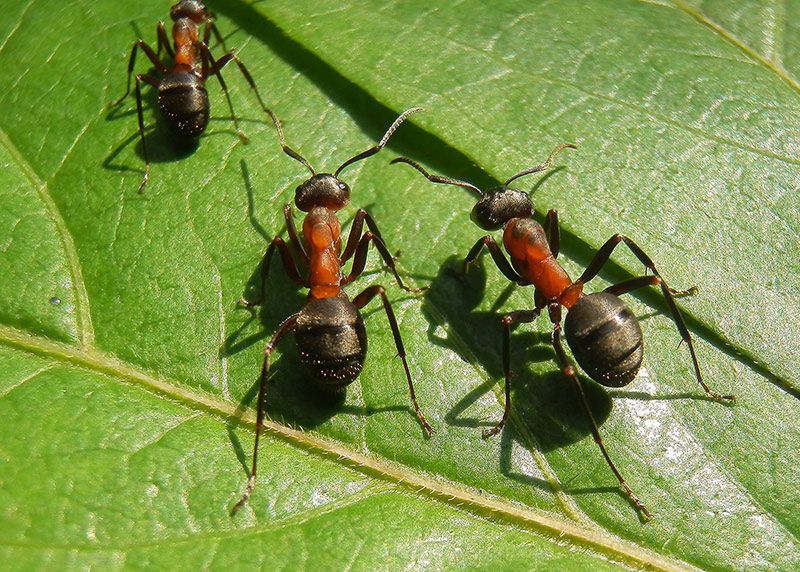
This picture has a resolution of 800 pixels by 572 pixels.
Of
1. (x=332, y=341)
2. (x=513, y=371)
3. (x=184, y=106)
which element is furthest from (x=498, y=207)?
(x=184, y=106)

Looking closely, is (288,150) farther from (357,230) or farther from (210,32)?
(210,32)

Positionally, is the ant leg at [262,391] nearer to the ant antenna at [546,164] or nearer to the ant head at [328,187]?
the ant head at [328,187]

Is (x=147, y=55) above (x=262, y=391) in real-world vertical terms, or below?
above

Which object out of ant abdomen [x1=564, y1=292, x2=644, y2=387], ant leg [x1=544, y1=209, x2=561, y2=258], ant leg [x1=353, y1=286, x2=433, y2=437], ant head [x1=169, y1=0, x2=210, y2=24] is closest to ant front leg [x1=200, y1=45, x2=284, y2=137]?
ant head [x1=169, y1=0, x2=210, y2=24]

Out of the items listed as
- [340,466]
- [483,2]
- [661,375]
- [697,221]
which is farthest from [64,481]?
[483,2]

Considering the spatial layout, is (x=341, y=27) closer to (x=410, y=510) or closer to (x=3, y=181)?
(x=3, y=181)

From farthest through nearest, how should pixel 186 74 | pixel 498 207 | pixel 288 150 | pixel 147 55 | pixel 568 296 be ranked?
pixel 147 55 → pixel 186 74 → pixel 288 150 → pixel 498 207 → pixel 568 296

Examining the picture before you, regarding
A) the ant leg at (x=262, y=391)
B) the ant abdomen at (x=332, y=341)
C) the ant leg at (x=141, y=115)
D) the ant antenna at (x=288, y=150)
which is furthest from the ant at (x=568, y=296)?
the ant leg at (x=141, y=115)
